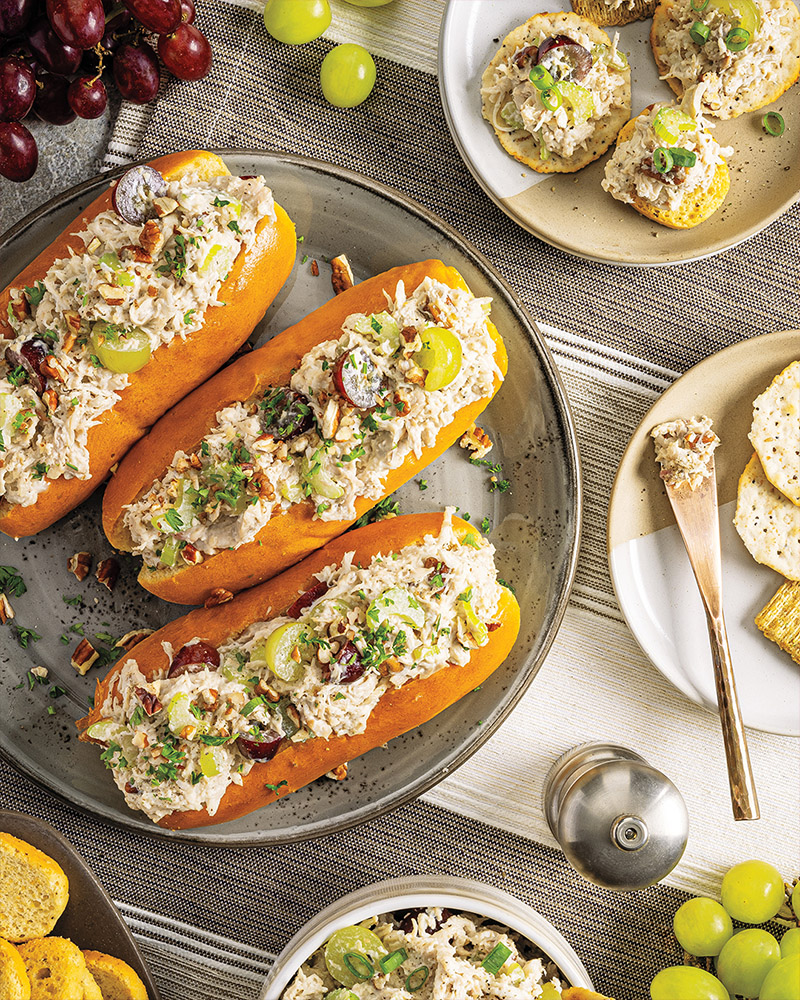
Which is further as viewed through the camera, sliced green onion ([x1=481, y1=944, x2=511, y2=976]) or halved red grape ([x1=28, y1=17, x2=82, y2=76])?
halved red grape ([x1=28, y1=17, x2=82, y2=76])

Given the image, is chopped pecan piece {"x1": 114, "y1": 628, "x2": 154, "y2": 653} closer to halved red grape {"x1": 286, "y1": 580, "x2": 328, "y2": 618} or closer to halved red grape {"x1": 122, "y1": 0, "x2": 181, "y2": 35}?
halved red grape {"x1": 286, "y1": 580, "x2": 328, "y2": 618}

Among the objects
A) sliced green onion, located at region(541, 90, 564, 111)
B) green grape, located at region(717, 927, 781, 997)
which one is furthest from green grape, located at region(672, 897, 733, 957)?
sliced green onion, located at region(541, 90, 564, 111)

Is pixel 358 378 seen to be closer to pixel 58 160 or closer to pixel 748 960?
pixel 58 160

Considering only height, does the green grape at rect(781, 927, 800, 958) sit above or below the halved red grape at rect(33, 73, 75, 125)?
below

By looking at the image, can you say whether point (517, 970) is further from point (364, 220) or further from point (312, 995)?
point (364, 220)

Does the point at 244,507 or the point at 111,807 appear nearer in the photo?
the point at 244,507

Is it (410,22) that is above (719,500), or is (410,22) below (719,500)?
above

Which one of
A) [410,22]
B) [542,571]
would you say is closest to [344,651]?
[542,571]
